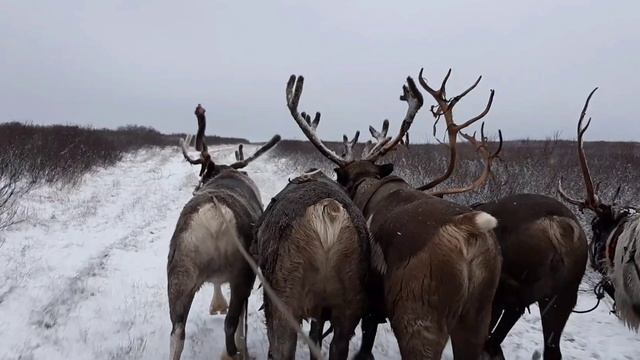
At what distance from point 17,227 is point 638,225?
31.5 ft

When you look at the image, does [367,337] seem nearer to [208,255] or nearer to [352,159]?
[208,255]

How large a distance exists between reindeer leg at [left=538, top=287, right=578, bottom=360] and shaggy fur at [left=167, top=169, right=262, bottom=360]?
2469 mm

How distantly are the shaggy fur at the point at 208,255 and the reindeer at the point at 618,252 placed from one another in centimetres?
318

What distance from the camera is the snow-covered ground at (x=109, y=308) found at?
4.77 meters

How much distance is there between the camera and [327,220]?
2.97 metres

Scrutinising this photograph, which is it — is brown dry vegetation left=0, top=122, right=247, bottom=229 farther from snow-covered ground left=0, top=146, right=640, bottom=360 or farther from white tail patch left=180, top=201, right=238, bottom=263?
white tail patch left=180, top=201, right=238, bottom=263

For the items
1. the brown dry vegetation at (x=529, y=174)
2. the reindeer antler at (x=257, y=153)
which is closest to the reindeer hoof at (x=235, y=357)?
the reindeer antler at (x=257, y=153)

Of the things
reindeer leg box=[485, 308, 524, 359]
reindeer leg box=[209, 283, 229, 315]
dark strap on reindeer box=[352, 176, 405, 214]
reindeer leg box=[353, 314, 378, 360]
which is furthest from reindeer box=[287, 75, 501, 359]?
reindeer leg box=[209, 283, 229, 315]

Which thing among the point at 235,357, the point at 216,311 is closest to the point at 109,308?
the point at 216,311

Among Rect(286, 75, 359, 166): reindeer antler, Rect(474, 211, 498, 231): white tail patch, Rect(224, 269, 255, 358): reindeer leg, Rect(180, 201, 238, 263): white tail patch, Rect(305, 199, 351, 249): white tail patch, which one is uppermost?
Rect(286, 75, 359, 166): reindeer antler

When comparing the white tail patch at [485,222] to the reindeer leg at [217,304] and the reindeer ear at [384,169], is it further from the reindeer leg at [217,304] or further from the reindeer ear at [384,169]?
the reindeer leg at [217,304]

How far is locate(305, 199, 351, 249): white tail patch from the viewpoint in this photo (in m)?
2.94

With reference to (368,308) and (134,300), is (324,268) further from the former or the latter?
(134,300)

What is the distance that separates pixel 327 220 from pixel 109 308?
405cm
